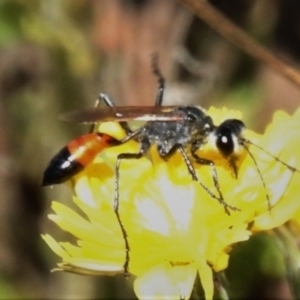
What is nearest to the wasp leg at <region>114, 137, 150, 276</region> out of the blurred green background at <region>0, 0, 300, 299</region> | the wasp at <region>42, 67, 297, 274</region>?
the wasp at <region>42, 67, 297, 274</region>

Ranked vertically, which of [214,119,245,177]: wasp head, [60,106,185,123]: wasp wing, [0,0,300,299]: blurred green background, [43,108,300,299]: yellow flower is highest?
[0,0,300,299]: blurred green background

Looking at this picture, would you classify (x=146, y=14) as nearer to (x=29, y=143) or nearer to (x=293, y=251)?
(x=29, y=143)

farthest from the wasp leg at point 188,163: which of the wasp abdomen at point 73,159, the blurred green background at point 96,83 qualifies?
the blurred green background at point 96,83

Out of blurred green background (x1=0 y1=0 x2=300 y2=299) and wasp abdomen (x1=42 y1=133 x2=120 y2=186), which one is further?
blurred green background (x1=0 y1=0 x2=300 y2=299)

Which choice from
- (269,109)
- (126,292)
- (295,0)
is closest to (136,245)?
(126,292)

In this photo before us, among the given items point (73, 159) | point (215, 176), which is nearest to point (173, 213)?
point (215, 176)

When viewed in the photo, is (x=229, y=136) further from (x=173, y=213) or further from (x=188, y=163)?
(x=173, y=213)

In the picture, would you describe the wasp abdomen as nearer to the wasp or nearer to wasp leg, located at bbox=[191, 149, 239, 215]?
the wasp
